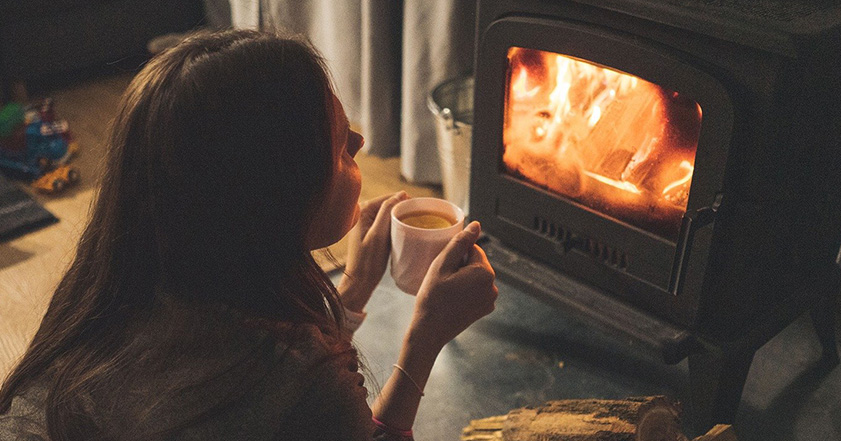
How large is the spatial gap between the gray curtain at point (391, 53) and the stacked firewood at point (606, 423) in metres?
1.12

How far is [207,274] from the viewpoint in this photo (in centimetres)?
81

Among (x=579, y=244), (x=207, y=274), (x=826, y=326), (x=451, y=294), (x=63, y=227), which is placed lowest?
(x=63, y=227)

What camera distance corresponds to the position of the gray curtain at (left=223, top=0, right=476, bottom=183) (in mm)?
2109

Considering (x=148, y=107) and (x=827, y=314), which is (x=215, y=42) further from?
(x=827, y=314)

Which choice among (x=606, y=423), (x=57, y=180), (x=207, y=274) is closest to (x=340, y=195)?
(x=207, y=274)

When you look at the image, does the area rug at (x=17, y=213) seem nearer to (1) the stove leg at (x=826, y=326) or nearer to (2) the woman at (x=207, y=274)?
(2) the woman at (x=207, y=274)

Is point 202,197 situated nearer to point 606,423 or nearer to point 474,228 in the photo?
point 474,228

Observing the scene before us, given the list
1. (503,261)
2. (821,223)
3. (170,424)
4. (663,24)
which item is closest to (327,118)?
(170,424)

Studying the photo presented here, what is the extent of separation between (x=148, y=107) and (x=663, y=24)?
30.1 inches

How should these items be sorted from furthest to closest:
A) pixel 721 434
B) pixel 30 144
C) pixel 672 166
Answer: pixel 30 144 < pixel 672 166 < pixel 721 434

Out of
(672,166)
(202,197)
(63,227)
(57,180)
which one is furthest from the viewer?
(57,180)

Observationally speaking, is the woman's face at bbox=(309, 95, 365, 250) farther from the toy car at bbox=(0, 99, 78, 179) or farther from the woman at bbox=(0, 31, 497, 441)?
the toy car at bbox=(0, 99, 78, 179)

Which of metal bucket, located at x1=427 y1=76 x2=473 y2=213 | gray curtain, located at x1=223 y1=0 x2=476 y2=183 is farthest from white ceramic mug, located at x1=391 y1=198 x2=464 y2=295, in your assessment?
gray curtain, located at x1=223 y1=0 x2=476 y2=183

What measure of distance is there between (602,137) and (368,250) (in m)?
0.44
